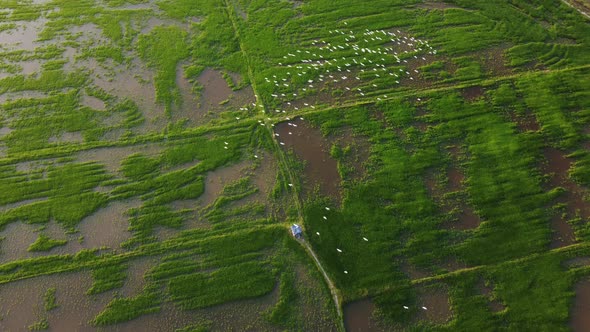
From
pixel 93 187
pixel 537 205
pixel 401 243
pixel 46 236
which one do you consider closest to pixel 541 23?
pixel 537 205

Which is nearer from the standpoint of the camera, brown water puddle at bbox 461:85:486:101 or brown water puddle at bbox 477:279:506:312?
brown water puddle at bbox 477:279:506:312

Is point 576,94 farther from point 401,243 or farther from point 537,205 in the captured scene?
point 401,243

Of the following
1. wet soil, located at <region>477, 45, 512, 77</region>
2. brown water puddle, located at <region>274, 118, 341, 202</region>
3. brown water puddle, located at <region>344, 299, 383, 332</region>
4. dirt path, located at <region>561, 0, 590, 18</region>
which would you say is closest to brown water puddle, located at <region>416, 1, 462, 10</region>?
wet soil, located at <region>477, 45, 512, 77</region>

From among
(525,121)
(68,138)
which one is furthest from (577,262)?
(68,138)

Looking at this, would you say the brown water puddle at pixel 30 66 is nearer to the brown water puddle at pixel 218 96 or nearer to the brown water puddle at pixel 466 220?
the brown water puddle at pixel 218 96

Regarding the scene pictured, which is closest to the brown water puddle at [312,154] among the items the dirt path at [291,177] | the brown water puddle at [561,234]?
the dirt path at [291,177]

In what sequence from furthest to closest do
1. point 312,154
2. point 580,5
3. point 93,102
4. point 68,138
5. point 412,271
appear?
point 580,5 < point 93,102 < point 68,138 < point 312,154 < point 412,271

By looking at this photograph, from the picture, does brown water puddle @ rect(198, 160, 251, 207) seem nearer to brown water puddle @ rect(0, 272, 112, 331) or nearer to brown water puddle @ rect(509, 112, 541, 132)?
brown water puddle @ rect(0, 272, 112, 331)

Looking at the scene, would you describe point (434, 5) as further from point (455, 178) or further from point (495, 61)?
point (455, 178)
